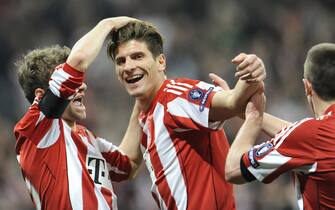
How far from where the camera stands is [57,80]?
509 cm

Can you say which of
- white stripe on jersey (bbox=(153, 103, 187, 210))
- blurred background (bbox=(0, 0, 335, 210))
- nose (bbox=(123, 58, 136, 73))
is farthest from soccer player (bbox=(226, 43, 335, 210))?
blurred background (bbox=(0, 0, 335, 210))

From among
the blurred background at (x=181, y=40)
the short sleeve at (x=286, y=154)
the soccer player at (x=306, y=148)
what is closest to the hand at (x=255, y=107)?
the soccer player at (x=306, y=148)

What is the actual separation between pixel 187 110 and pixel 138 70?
0.55 m

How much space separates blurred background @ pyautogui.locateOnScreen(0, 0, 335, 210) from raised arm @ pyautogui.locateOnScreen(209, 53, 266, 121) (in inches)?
197

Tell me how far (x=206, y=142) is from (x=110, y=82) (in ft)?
20.0

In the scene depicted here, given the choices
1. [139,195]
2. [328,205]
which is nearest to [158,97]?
[328,205]

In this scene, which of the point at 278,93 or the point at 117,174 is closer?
the point at 117,174

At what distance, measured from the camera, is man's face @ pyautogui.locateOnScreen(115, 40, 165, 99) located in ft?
17.8

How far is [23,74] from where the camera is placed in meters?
5.49

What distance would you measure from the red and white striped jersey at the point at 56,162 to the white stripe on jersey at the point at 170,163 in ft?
1.66

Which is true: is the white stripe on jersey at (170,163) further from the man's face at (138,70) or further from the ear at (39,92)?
the ear at (39,92)

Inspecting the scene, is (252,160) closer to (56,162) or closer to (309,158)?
(309,158)

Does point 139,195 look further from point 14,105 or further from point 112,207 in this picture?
point 112,207

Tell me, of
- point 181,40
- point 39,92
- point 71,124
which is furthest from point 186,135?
point 181,40
